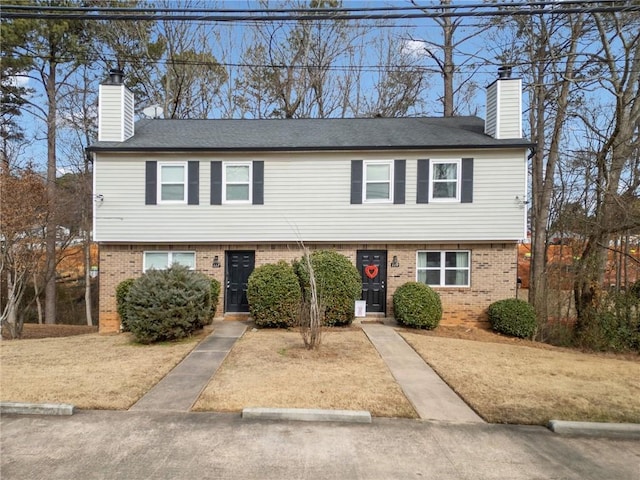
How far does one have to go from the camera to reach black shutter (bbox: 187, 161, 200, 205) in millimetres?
12133

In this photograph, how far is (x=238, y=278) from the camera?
12492 millimetres

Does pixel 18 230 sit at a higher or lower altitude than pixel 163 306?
higher

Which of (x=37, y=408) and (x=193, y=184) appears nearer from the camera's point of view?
(x=37, y=408)

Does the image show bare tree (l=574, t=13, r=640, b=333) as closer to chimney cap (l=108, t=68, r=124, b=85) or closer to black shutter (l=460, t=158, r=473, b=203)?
black shutter (l=460, t=158, r=473, b=203)

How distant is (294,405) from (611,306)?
1002cm

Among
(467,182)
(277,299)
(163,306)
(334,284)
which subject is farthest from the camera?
(467,182)

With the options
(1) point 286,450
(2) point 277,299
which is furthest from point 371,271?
(1) point 286,450

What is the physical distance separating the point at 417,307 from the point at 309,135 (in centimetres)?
638

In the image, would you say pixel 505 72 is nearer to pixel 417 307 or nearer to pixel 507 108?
pixel 507 108

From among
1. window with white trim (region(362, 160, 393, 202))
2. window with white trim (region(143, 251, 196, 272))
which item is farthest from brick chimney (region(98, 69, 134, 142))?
window with white trim (region(362, 160, 393, 202))

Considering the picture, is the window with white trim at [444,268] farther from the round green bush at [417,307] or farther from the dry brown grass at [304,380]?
the dry brown grass at [304,380]

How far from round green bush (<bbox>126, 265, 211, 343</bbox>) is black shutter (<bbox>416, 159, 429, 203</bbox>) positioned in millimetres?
6864

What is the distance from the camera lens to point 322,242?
40.0 ft

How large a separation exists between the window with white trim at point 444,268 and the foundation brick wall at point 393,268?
15cm
